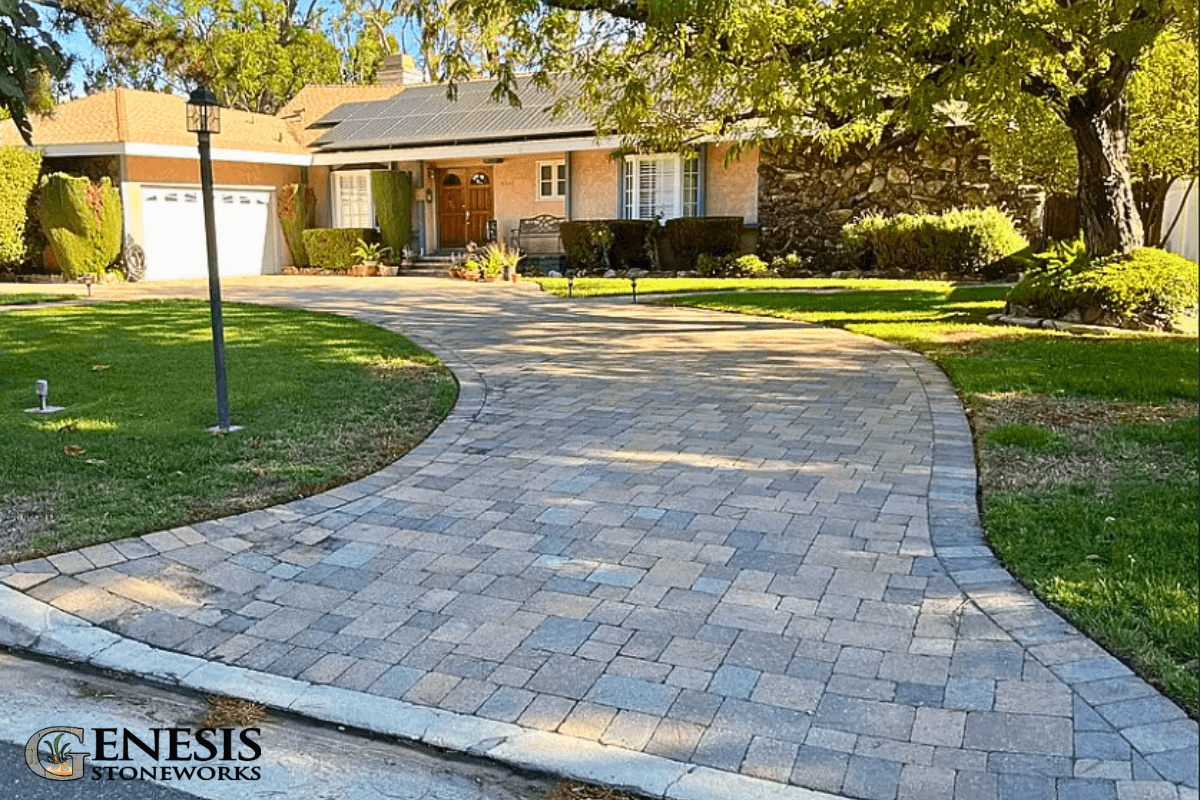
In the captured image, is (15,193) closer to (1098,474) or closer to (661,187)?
(661,187)

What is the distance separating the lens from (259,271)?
2509cm

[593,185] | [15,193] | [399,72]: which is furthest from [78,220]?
[399,72]

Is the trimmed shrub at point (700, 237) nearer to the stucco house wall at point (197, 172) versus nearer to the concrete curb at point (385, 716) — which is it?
the stucco house wall at point (197, 172)

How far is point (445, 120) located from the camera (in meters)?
25.3

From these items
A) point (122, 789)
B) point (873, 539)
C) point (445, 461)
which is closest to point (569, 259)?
point (445, 461)

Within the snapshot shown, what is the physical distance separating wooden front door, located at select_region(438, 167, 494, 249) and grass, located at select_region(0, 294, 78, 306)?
10.2 metres

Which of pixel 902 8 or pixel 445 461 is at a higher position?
pixel 902 8

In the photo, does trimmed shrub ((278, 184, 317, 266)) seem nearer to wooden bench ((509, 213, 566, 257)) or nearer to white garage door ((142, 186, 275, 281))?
white garage door ((142, 186, 275, 281))

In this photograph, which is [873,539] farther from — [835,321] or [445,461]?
[835,321]

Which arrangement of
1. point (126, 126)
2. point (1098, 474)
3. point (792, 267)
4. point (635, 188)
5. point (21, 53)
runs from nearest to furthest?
point (1098, 474)
point (21, 53)
point (792, 267)
point (126, 126)
point (635, 188)

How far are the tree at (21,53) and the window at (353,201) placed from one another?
671 inches

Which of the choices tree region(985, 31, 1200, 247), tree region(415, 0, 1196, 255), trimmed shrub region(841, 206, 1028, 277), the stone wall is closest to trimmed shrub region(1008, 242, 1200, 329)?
tree region(415, 0, 1196, 255)

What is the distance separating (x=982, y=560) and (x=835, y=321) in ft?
28.7

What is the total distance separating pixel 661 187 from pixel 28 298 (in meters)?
13.1
